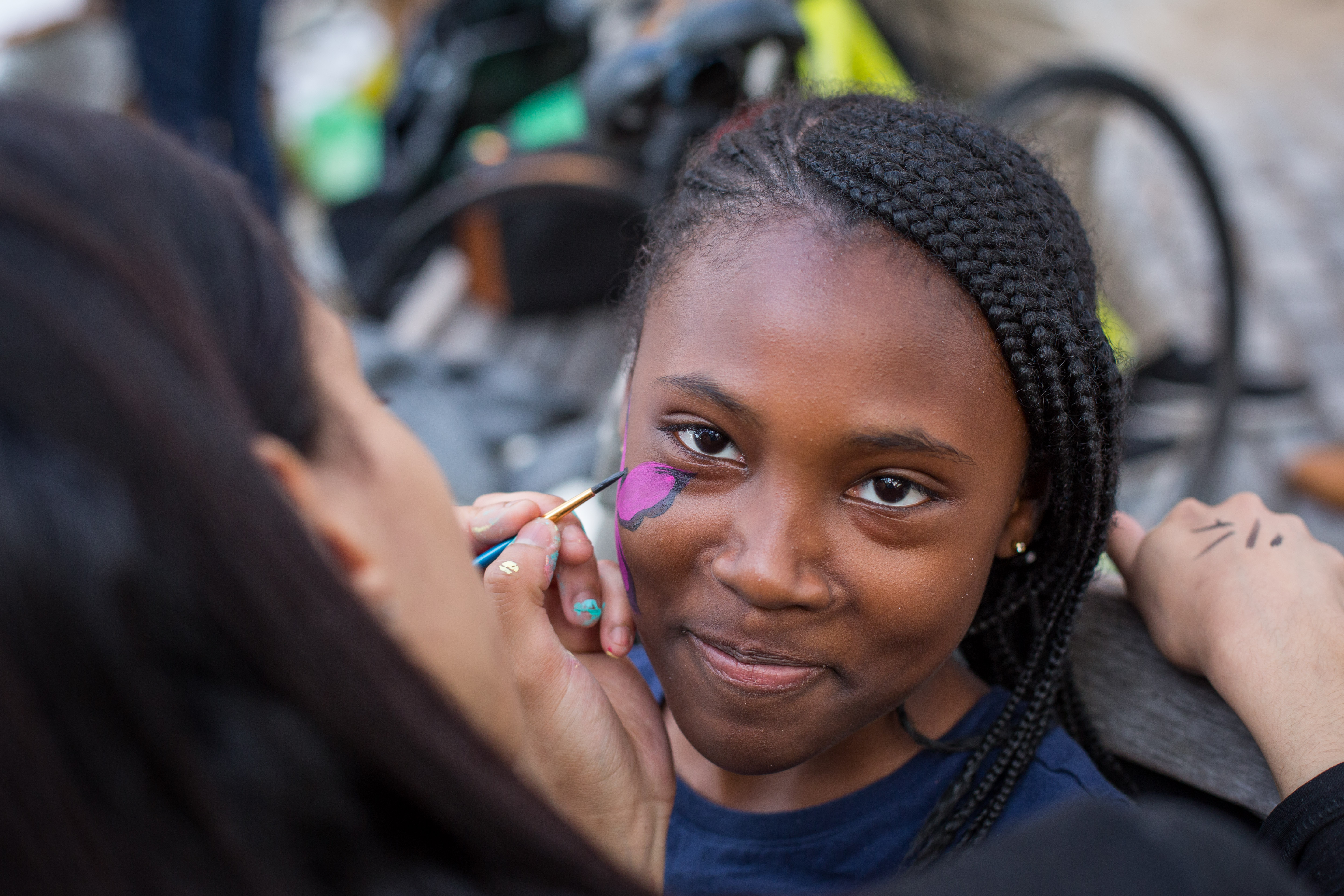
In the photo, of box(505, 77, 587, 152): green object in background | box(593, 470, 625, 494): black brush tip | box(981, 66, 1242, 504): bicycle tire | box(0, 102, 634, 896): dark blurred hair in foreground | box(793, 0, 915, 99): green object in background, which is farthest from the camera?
box(505, 77, 587, 152): green object in background

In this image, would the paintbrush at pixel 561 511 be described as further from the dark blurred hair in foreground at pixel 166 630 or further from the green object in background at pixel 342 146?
the green object in background at pixel 342 146

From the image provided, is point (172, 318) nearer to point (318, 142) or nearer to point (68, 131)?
point (68, 131)

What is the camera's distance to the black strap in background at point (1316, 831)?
87cm

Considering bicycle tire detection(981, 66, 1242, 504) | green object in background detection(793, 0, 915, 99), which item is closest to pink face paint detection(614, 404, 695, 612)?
green object in background detection(793, 0, 915, 99)

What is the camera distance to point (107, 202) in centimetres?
59

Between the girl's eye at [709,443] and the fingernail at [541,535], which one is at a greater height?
the girl's eye at [709,443]

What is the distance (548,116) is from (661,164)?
120 centimetres

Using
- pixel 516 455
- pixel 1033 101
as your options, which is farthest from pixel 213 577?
pixel 1033 101

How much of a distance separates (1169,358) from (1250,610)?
2.08 m

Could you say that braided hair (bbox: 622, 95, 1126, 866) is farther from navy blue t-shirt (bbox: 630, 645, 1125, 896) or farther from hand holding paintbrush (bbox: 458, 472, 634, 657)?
hand holding paintbrush (bbox: 458, 472, 634, 657)

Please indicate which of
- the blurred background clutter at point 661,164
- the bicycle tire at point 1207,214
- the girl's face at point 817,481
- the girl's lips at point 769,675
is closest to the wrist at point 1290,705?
the girl's face at point 817,481

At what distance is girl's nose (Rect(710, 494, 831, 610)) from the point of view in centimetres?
94

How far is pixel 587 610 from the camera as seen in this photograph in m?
1.15

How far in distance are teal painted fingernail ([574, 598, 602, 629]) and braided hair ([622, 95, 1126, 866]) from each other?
1.07 ft
